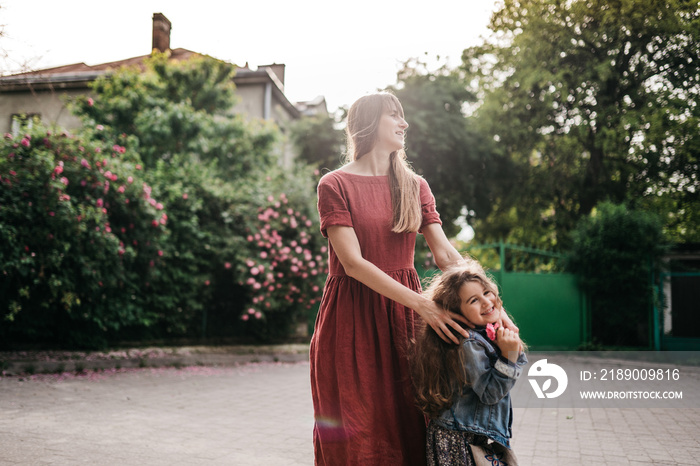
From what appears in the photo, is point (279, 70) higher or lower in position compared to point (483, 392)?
higher

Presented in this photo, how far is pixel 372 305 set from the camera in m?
2.35

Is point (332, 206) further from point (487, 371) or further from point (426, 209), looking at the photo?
point (487, 371)

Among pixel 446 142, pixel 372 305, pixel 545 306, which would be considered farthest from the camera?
pixel 446 142

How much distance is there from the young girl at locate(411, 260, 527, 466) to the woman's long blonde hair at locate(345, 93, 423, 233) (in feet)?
0.97

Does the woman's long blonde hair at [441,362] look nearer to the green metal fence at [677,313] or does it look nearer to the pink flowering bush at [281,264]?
the pink flowering bush at [281,264]

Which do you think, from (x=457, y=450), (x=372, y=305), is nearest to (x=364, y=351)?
(x=372, y=305)

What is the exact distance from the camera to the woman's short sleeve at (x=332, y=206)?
2.26 meters

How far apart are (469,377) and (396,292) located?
430mm

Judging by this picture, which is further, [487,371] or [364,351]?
[364,351]

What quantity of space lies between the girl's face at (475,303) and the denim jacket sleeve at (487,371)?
0.10m

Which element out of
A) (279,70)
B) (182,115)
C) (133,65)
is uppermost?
(279,70)

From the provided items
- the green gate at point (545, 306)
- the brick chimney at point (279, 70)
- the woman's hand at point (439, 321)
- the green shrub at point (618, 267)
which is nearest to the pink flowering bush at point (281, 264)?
the green gate at point (545, 306)

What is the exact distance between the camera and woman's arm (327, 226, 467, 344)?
2.15 metres

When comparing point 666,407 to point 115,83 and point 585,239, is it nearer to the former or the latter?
point 585,239
